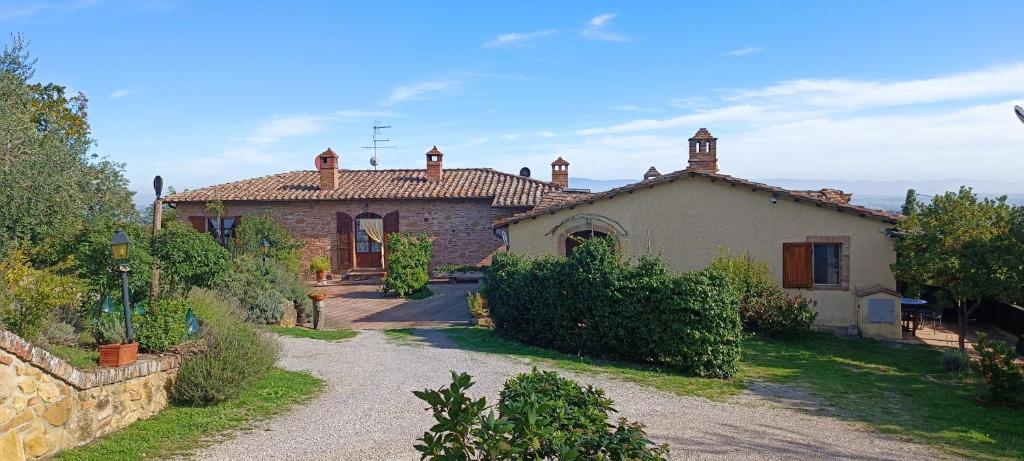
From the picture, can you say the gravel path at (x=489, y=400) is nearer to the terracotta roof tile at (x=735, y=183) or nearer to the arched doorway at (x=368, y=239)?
the terracotta roof tile at (x=735, y=183)

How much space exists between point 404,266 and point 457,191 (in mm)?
4638

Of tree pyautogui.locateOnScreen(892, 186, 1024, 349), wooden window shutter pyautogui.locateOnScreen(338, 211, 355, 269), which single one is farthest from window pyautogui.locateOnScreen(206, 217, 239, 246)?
tree pyautogui.locateOnScreen(892, 186, 1024, 349)

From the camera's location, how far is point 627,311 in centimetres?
1177

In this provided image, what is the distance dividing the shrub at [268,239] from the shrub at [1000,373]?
51.4 ft

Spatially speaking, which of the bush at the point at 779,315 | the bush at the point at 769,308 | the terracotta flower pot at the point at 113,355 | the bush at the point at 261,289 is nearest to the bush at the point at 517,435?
the terracotta flower pot at the point at 113,355

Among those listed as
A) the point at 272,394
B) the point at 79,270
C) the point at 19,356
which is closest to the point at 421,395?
the point at 19,356

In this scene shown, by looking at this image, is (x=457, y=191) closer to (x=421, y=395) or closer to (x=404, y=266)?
(x=404, y=266)

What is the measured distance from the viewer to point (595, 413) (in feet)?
15.4

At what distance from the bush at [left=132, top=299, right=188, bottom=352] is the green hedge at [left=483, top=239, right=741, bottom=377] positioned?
20.3ft

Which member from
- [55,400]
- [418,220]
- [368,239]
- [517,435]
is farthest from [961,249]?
[368,239]

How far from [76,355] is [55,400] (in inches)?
76.8

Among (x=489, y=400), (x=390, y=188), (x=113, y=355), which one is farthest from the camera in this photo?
(x=390, y=188)

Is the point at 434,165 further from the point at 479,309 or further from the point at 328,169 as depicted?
the point at 479,309

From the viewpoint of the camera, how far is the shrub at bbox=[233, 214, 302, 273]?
19734 mm
